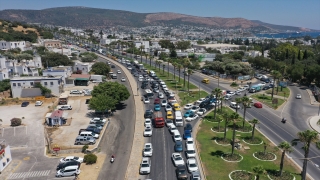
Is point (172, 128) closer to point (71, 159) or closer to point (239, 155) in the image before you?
point (239, 155)

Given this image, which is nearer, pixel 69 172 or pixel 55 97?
pixel 69 172

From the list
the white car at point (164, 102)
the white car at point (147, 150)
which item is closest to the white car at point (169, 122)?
the white car at point (147, 150)

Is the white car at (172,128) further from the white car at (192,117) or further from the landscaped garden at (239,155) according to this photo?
the white car at (192,117)

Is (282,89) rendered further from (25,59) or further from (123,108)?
(25,59)

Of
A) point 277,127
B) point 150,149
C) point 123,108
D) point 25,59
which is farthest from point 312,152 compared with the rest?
point 25,59

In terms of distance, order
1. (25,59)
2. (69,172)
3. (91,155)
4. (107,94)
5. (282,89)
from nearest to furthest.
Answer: (69,172) → (91,155) → (107,94) → (282,89) → (25,59)

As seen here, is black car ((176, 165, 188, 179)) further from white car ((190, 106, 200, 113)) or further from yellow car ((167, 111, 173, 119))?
white car ((190, 106, 200, 113))
